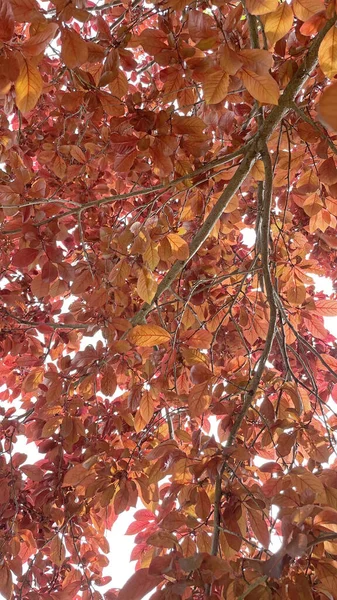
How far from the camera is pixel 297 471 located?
3.91ft

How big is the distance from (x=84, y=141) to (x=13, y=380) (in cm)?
126

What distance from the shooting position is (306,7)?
4.11ft

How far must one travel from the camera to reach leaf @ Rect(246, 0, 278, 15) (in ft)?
3.51

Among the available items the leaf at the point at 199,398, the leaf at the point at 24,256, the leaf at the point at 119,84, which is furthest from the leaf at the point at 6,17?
the leaf at the point at 199,398

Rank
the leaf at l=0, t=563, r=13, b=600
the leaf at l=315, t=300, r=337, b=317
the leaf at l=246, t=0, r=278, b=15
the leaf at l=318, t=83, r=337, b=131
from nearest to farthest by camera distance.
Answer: the leaf at l=318, t=83, r=337, b=131 → the leaf at l=246, t=0, r=278, b=15 → the leaf at l=0, t=563, r=13, b=600 → the leaf at l=315, t=300, r=337, b=317

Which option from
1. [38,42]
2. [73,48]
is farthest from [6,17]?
[73,48]

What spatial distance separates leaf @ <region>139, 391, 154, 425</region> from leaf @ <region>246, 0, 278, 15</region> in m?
1.20

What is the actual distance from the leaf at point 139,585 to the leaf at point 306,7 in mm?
1312

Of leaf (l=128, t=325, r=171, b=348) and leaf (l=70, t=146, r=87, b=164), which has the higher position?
leaf (l=70, t=146, r=87, b=164)

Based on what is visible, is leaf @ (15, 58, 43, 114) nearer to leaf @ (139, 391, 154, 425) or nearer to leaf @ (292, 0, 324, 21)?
leaf @ (292, 0, 324, 21)

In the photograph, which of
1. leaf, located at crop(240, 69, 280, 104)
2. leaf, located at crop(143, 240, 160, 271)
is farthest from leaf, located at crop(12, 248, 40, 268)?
leaf, located at crop(240, 69, 280, 104)

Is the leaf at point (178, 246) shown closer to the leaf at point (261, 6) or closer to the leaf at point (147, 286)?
the leaf at point (147, 286)

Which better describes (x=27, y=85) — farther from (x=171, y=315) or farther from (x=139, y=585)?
(x=171, y=315)

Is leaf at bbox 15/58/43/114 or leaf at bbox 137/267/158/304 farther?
leaf at bbox 137/267/158/304
